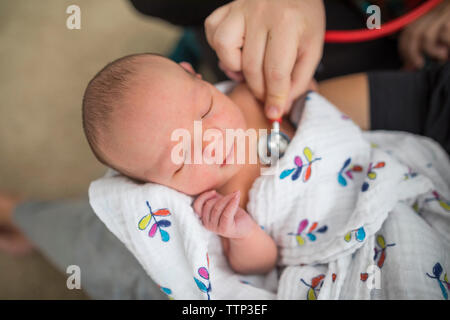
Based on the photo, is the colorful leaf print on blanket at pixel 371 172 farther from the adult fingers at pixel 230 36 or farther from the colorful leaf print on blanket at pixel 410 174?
the adult fingers at pixel 230 36

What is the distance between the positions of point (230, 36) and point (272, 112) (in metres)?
0.15

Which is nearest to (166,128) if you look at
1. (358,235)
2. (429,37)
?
(358,235)

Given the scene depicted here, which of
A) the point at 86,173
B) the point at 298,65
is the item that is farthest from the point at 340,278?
the point at 86,173

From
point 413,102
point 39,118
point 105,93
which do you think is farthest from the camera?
point 39,118

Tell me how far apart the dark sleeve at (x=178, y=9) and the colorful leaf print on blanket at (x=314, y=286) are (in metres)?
0.59

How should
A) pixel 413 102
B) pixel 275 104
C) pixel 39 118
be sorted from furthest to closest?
pixel 39 118 < pixel 413 102 < pixel 275 104

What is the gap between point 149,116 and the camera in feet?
1.64

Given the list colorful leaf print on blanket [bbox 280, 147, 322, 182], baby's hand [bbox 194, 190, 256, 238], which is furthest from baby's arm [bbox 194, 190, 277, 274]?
colorful leaf print on blanket [bbox 280, 147, 322, 182]

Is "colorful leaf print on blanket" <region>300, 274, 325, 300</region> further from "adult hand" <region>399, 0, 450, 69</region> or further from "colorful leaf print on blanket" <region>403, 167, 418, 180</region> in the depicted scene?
"adult hand" <region>399, 0, 450, 69</region>

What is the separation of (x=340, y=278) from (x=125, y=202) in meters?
0.39

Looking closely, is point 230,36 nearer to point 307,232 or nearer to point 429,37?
point 307,232

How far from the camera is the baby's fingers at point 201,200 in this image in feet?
1.89

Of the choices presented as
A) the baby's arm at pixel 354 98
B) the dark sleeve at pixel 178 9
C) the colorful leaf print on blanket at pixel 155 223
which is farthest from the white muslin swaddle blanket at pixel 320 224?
the dark sleeve at pixel 178 9
